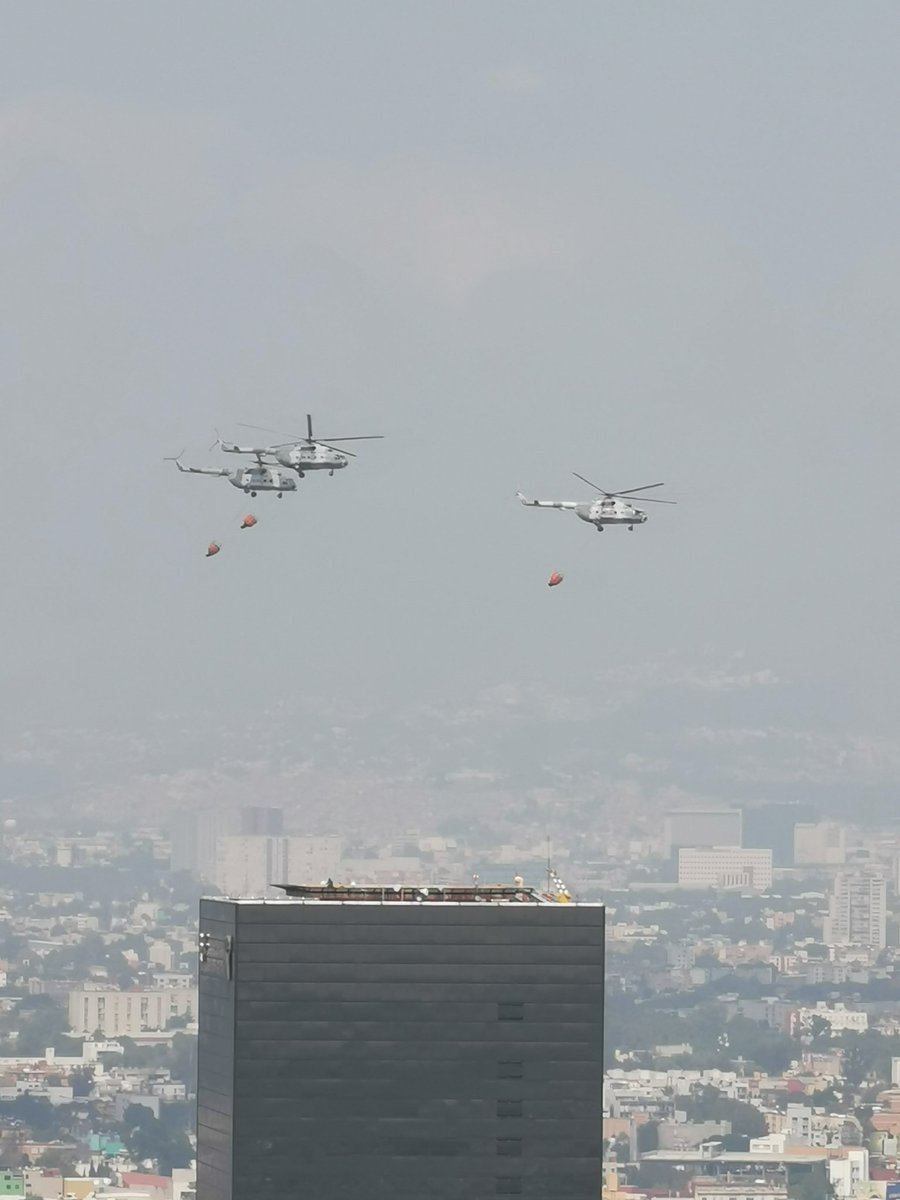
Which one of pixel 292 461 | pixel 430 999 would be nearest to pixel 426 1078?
pixel 430 999

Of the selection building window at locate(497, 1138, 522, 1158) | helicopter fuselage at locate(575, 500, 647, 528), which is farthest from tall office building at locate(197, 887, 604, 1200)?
helicopter fuselage at locate(575, 500, 647, 528)

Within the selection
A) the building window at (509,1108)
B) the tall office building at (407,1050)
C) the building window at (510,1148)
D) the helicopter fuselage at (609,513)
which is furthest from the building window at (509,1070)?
the helicopter fuselage at (609,513)

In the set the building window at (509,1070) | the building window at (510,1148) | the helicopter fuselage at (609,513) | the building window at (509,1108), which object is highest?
the helicopter fuselage at (609,513)

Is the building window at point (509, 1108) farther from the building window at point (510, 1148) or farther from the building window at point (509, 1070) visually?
the building window at point (510, 1148)

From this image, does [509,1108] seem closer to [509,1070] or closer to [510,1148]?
[509,1070]

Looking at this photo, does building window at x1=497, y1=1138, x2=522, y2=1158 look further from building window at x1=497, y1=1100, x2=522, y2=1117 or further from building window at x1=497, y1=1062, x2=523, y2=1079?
building window at x1=497, y1=1062, x2=523, y2=1079

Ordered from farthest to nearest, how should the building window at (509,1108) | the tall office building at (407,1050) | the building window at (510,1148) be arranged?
the building window at (509,1108)
the tall office building at (407,1050)
the building window at (510,1148)

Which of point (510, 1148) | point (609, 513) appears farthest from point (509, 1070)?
point (609, 513)
